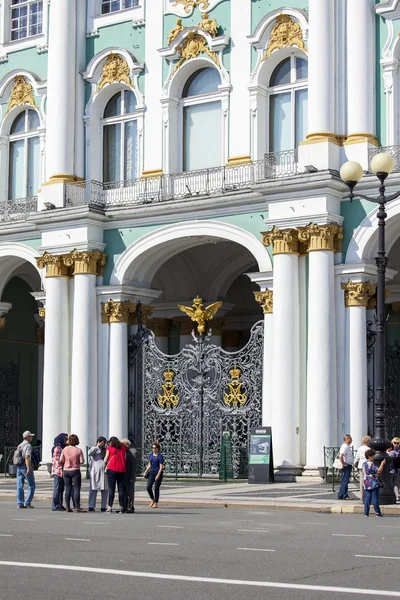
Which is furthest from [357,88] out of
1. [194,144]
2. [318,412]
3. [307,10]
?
[318,412]

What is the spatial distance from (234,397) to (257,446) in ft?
9.77

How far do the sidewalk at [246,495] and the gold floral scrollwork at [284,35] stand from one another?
12044mm

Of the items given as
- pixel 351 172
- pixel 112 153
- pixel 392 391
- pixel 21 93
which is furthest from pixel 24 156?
pixel 351 172

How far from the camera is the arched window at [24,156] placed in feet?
132

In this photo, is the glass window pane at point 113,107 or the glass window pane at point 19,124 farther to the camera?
the glass window pane at point 19,124

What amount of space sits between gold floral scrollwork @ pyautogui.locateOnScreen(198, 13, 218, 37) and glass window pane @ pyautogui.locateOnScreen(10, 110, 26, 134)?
7.80 m

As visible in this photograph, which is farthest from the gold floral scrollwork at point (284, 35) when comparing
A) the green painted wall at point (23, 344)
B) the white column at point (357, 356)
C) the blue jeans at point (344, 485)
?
the green painted wall at point (23, 344)

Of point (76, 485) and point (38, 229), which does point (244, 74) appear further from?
point (76, 485)

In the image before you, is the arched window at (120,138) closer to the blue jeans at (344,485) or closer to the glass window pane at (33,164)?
the glass window pane at (33,164)

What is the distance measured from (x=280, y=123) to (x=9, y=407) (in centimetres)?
1497

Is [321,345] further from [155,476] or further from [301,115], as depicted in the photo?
[155,476]

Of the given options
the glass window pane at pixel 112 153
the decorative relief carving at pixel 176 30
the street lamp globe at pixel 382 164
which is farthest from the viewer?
the glass window pane at pixel 112 153

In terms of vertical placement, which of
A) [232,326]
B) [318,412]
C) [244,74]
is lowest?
[318,412]

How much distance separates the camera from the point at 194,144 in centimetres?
3647
